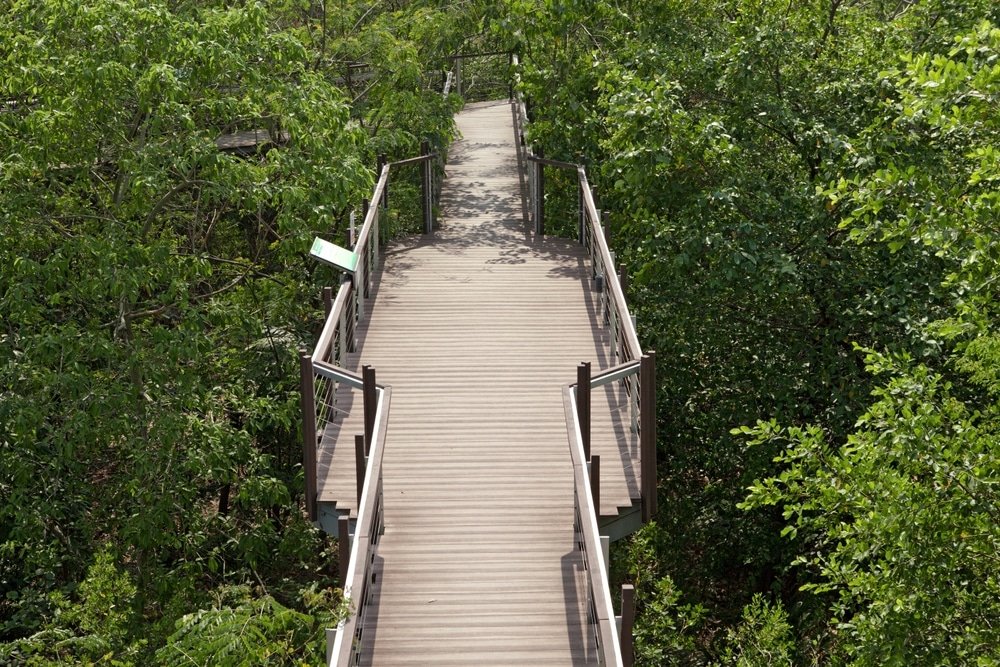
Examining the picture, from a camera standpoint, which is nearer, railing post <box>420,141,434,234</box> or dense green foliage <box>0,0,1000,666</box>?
dense green foliage <box>0,0,1000,666</box>

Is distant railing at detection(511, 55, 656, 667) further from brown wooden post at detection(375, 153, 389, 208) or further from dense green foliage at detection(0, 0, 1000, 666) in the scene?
brown wooden post at detection(375, 153, 389, 208)

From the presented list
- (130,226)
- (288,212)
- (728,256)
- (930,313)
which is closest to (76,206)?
(130,226)

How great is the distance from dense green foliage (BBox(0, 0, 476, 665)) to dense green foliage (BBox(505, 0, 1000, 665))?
168 inches

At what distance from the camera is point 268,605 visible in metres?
9.22

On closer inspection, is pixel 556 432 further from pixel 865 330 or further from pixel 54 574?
pixel 54 574

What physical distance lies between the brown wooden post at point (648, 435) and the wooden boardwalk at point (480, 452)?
0.17 meters

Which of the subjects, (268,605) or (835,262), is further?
(835,262)

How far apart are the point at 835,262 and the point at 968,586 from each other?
5.21 metres

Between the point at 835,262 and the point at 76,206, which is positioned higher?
the point at 76,206

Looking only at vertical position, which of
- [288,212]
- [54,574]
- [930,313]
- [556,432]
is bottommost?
[54,574]

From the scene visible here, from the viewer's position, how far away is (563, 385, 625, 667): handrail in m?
7.33

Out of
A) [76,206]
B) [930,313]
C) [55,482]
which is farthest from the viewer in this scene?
[76,206]

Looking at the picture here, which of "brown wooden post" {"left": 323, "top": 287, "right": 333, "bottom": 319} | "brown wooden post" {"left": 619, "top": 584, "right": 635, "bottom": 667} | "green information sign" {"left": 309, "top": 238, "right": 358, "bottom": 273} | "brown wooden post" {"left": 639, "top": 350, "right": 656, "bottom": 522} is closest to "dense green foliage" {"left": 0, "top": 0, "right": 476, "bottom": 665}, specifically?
"green information sign" {"left": 309, "top": 238, "right": 358, "bottom": 273}

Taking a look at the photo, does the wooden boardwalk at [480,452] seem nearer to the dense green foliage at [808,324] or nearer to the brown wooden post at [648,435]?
the brown wooden post at [648,435]
